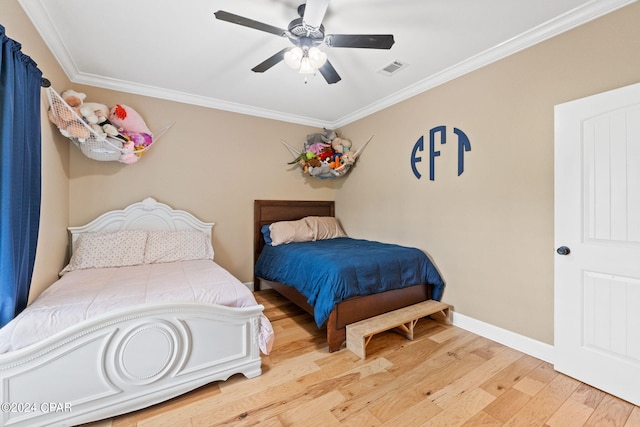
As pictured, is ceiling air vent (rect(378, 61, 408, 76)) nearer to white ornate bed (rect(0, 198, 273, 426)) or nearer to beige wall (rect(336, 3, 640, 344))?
beige wall (rect(336, 3, 640, 344))

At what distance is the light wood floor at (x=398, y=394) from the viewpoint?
150cm

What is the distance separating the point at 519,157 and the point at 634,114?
0.65m

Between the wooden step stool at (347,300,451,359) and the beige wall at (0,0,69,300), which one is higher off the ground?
the beige wall at (0,0,69,300)

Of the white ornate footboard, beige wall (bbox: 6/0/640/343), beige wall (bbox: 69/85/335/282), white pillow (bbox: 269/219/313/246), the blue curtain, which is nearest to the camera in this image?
the white ornate footboard

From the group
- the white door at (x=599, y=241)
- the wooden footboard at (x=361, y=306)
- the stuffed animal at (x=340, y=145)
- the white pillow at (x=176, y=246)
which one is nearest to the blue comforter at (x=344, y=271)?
the wooden footboard at (x=361, y=306)

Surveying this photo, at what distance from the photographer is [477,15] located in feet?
6.14

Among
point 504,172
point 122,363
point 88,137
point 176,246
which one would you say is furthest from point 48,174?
point 504,172

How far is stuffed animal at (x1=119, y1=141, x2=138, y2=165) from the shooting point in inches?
105

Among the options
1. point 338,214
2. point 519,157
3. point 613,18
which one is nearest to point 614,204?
point 519,157

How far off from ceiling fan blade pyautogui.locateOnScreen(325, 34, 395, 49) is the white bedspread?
178cm

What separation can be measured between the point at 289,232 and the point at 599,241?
277 cm

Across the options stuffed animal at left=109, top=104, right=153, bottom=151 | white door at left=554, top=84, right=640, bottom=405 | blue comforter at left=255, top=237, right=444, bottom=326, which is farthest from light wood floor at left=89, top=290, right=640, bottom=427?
stuffed animal at left=109, top=104, right=153, bottom=151

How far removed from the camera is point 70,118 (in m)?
2.22

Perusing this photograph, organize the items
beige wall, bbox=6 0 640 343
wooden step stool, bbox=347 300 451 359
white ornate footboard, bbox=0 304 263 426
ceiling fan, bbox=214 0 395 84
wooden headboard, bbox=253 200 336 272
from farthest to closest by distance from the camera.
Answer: wooden headboard, bbox=253 200 336 272 < wooden step stool, bbox=347 300 451 359 < beige wall, bbox=6 0 640 343 < ceiling fan, bbox=214 0 395 84 < white ornate footboard, bbox=0 304 263 426
